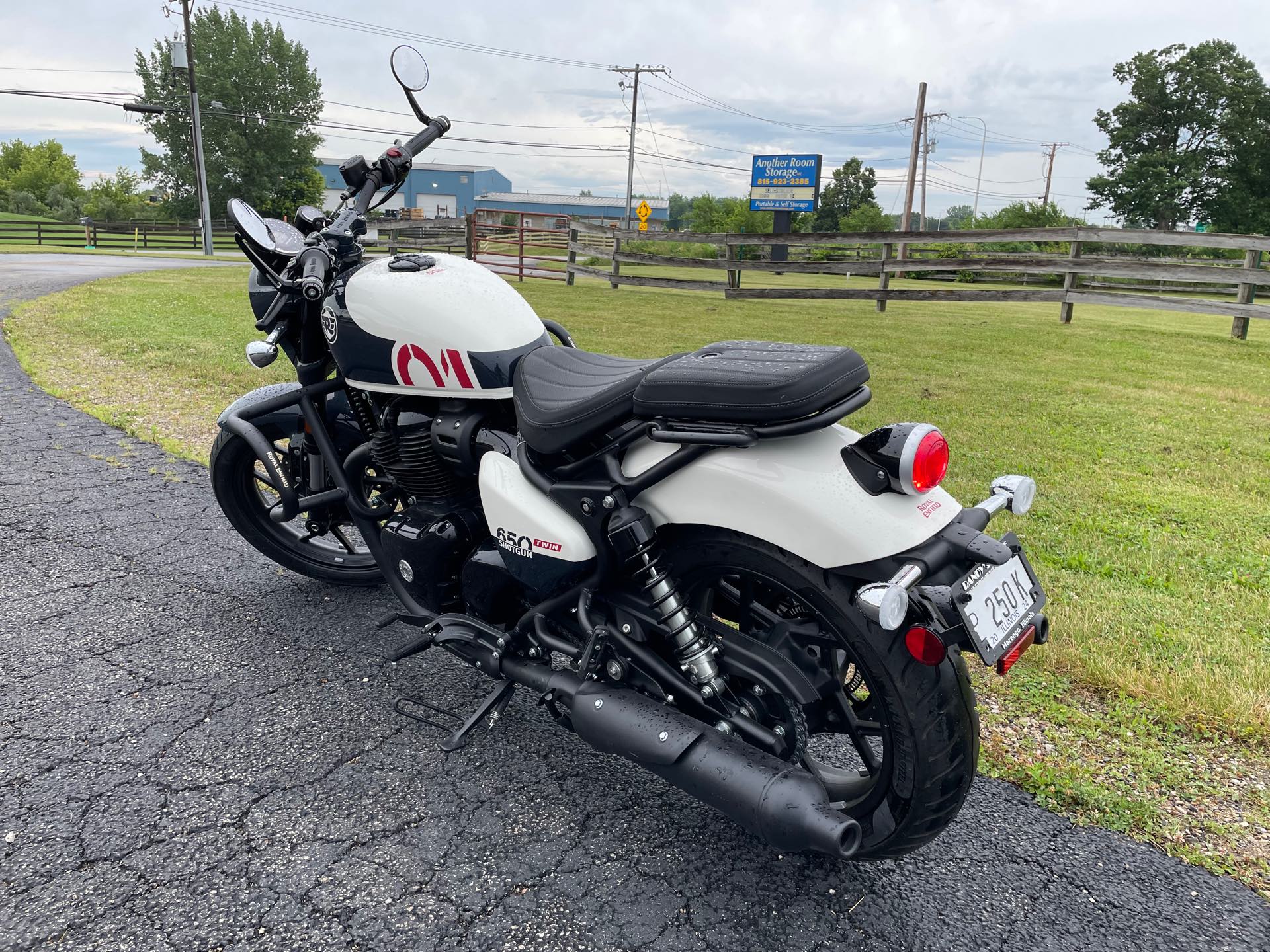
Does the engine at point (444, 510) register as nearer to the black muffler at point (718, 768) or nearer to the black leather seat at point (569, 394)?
the black leather seat at point (569, 394)

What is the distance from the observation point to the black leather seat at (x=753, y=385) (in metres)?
1.85

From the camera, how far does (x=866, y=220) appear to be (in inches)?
2197

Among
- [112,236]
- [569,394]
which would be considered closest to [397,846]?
[569,394]

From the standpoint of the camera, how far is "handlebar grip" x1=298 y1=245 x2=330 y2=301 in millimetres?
2773

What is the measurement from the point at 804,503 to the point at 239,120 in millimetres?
55686

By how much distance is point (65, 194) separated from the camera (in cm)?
5588

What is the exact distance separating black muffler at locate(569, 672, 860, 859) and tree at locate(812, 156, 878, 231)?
65.7 meters

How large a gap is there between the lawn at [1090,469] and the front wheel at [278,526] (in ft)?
7.95

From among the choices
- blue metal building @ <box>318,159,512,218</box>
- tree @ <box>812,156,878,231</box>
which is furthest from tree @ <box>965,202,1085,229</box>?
blue metal building @ <box>318,159,512,218</box>

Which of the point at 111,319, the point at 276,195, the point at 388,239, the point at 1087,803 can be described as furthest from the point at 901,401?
the point at 276,195

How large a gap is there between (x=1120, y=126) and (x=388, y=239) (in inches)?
1741

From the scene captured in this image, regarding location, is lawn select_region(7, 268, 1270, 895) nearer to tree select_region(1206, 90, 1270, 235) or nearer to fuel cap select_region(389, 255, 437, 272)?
fuel cap select_region(389, 255, 437, 272)

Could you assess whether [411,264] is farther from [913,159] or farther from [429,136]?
[913,159]

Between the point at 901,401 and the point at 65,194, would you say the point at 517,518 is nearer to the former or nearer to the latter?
the point at 901,401
